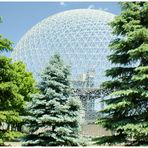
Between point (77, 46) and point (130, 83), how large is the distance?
39403 millimetres

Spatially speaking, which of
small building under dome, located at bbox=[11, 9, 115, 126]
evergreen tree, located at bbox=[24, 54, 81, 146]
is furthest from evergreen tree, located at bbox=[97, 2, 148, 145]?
small building under dome, located at bbox=[11, 9, 115, 126]

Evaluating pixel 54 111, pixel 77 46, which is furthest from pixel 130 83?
pixel 77 46

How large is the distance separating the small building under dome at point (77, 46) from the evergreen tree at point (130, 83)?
35437 millimetres

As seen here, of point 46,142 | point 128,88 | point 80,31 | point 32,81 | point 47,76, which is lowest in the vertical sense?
point 46,142

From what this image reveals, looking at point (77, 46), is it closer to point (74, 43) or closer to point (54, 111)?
point (74, 43)

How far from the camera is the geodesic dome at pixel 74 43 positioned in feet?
171

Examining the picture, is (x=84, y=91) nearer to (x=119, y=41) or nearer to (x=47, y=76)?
(x=47, y=76)

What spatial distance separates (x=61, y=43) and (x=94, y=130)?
59.2 ft

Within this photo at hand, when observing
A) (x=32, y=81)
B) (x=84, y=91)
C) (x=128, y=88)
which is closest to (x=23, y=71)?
(x=32, y=81)

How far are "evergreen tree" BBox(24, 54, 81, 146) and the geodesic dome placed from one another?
31398 mm

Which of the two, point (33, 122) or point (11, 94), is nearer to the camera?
point (11, 94)

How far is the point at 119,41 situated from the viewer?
1452cm

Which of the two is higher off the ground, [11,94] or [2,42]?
[2,42]

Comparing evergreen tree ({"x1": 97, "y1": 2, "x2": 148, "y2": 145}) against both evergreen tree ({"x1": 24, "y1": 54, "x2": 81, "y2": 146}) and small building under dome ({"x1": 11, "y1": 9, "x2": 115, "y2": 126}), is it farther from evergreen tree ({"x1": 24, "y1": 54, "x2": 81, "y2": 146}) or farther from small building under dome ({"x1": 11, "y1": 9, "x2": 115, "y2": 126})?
small building under dome ({"x1": 11, "y1": 9, "x2": 115, "y2": 126})
